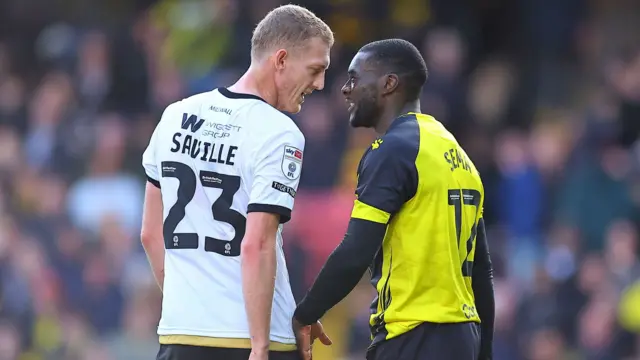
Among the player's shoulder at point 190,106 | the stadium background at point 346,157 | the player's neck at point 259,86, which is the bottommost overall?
the stadium background at point 346,157

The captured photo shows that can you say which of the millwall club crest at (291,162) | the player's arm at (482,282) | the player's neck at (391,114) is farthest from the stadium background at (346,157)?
the millwall club crest at (291,162)

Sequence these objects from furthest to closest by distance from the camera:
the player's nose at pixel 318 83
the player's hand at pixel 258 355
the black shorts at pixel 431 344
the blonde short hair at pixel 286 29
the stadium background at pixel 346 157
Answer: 1. the stadium background at pixel 346 157
2. the player's nose at pixel 318 83
3. the blonde short hair at pixel 286 29
4. the black shorts at pixel 431 344
5. the player's hand at pixel 258 355

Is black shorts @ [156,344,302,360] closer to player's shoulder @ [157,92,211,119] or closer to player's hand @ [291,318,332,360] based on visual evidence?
player's hand @ [291,318,332,360]

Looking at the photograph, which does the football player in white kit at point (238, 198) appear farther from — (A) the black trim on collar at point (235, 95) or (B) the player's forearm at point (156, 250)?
(B) the player's forearm at point (156, 250)

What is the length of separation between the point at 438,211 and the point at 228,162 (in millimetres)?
916

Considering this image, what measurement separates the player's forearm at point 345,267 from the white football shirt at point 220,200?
0.49ft

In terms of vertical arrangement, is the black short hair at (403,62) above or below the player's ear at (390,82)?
above

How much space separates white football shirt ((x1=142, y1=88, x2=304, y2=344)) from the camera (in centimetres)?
509

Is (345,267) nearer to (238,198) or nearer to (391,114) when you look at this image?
(238,198)

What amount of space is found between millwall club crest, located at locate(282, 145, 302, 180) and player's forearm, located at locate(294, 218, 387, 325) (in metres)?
0.32

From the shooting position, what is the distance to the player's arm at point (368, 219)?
5066mm

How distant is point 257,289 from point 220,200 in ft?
1.41

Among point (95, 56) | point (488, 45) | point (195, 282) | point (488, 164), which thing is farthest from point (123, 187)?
point (195, 282)

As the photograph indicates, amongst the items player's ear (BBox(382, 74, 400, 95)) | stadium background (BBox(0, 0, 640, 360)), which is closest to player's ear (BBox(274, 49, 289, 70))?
player's ear (BBox(382, 74, 400, 95))
